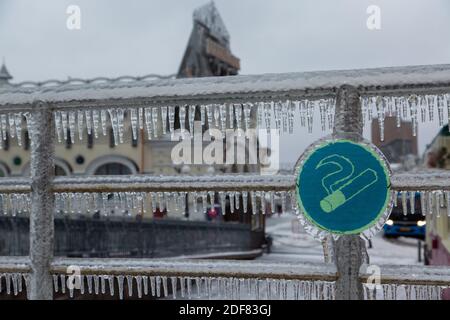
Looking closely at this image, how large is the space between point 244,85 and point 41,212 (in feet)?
3.02

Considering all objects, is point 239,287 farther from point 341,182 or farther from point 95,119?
point 95,119

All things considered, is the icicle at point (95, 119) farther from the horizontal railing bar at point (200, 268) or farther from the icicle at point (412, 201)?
the icicle at point (412, 201)

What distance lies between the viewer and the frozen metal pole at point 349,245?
5.60 ft

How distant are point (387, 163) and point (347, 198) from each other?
0.56 feet

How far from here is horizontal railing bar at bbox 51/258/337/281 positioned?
176cm

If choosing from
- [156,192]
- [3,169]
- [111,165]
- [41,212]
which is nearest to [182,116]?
[156,192]

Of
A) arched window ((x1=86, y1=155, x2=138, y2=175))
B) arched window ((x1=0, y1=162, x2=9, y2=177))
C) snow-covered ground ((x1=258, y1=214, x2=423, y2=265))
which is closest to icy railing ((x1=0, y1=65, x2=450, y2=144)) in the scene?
snow-covered ground ((x1=258, y1=214, x2=423, y2=265))

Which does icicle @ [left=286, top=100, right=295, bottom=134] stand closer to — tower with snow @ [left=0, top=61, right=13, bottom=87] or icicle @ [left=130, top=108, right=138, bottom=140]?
icicle @ [left=130, top=108, right=138, bottom=140]

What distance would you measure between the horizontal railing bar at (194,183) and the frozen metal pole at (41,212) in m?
0.05

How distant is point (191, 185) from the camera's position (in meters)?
1.85

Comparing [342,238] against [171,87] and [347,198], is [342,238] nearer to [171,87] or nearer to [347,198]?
[347,198]

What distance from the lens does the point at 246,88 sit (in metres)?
1.82

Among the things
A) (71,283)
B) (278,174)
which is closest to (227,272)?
(278,174)
